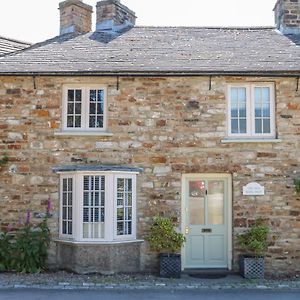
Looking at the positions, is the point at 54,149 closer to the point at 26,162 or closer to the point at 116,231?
the point at 26,162

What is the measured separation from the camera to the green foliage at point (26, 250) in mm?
11836

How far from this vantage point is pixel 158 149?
1245 centimetres

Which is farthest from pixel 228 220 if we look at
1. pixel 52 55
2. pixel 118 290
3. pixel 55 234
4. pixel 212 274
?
→ pixel 52 55

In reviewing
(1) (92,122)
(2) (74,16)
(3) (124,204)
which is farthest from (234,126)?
(2) (74,16)

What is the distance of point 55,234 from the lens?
1230 cm

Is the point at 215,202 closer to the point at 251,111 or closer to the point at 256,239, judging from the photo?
the point at 256,239

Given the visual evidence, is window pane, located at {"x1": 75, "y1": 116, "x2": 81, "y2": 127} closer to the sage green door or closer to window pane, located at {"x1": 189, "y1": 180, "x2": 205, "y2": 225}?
the sage green door

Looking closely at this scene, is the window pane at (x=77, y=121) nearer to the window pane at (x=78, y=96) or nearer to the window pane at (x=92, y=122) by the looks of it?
the window pane at (x=92, y=122)

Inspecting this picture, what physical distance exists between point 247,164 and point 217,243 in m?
2.23

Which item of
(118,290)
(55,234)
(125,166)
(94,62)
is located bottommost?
(118,290)

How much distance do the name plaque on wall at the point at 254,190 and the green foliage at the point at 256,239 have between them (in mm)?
667

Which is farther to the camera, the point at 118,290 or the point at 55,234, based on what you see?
the point at 55,234

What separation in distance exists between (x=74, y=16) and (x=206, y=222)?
27.2ft

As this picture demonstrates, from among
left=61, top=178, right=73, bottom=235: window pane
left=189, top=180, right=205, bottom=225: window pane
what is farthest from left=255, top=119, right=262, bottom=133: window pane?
left=61, top=178, right=73, bottom=235: window pane
